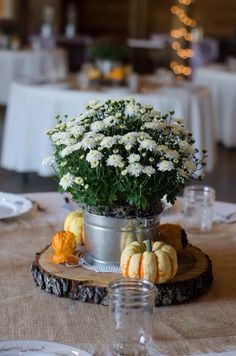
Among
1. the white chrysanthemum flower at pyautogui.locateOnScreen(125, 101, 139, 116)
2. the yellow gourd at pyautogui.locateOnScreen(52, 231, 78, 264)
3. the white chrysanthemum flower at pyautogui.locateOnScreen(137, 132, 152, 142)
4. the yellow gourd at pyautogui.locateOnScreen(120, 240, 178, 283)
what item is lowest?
the yellow gourd at pyautogui.locateOnScreen(52, 231, 78, 264)

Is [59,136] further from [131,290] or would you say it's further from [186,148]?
[131,290]

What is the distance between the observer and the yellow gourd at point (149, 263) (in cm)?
144

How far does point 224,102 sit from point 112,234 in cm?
566

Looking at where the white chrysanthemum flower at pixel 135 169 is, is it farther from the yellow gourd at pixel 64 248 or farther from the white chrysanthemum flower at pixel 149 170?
the yellow gourd at pixel 64 248

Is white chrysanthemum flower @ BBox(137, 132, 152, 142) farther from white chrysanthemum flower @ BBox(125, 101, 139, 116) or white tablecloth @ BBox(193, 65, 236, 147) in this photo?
white tablecloth @ BBox(193, 65, 236, 147)

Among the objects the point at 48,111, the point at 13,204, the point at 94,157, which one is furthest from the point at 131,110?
the point at 48,111

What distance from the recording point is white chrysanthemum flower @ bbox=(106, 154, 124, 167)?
4.63 feet

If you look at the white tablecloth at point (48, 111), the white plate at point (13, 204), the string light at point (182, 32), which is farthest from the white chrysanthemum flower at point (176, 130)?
the string light at point (182, 32)

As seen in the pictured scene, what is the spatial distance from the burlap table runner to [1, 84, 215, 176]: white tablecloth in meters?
3.29

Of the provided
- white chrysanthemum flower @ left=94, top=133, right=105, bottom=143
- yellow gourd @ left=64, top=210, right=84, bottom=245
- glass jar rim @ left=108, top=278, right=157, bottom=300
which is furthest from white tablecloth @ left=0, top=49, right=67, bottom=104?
glass jar rim @ left=108, top=278, right=157, bottom=300

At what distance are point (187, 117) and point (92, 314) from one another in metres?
3.81

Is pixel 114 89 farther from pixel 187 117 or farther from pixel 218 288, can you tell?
pixel 218 288

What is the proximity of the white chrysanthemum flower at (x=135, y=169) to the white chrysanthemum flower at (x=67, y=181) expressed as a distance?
131mm

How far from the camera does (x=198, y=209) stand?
6.75 ft
